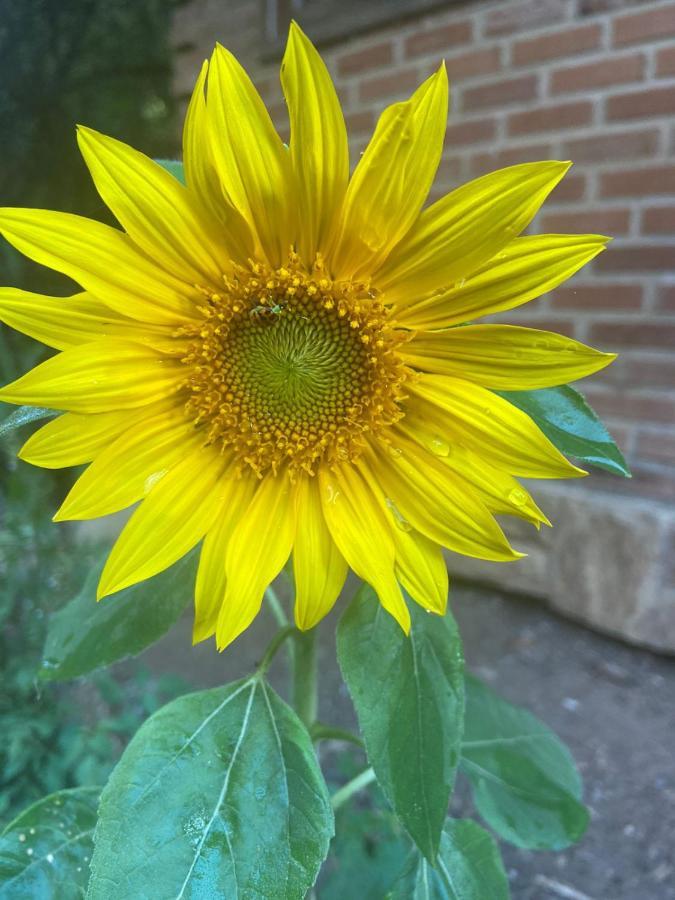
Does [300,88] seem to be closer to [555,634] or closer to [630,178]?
[630,178]

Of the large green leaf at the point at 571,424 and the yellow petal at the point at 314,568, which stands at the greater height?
the large green leaf at the point at 571,424

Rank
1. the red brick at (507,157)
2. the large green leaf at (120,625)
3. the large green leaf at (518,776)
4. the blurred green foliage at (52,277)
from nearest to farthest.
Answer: the large green leaf at (120,625), the large green leaf at (518,776), the blurred green foliage at (52,277), the red brick at (507,157)

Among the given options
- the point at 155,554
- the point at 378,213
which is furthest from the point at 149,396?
the point at 378,213

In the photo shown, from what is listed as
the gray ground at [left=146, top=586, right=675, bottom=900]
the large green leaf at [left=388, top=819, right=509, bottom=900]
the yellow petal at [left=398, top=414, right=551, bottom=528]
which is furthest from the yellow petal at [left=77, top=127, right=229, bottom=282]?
the gray ground at [left=146, top=586, right=675, bottom=900]

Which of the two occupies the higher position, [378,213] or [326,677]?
[378,213]

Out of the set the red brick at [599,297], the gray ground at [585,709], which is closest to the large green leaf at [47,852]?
the gray ground at [585,709]

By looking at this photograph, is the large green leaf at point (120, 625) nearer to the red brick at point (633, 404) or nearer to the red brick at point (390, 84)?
the red brick at point (633, 404)

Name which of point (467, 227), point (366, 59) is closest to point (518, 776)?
point (467, 227)
